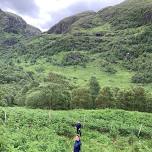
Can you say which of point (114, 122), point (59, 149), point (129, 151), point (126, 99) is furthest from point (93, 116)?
point (126, 99)

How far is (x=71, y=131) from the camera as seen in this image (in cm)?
4462

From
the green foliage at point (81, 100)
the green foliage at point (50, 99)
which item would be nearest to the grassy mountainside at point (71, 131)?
the green foliage at point (50, 99)

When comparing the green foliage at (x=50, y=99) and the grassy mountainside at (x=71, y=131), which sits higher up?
the green foliage at (x=50, y=99)

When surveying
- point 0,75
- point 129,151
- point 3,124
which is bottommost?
point 129,151

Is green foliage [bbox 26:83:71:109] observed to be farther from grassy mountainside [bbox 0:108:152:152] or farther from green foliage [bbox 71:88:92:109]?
grassy mountainside [bbox 0:108:152:152]

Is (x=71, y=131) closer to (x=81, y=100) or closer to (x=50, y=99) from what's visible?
(x=50, y=99)

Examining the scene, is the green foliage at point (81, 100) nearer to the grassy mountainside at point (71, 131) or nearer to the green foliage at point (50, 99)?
the green foliage at point (50, 99)

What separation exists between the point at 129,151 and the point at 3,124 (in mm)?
13040

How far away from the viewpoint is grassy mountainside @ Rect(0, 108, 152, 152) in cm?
3506

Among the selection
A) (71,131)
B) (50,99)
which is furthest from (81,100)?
(71,131)

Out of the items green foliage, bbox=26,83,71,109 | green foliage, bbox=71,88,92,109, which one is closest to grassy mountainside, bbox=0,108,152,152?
green foliage, bbox=26,83,71,109

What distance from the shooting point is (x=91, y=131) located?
1887 inches

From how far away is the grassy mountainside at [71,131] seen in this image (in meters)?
35.1

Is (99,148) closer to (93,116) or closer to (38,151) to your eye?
(38,151)
